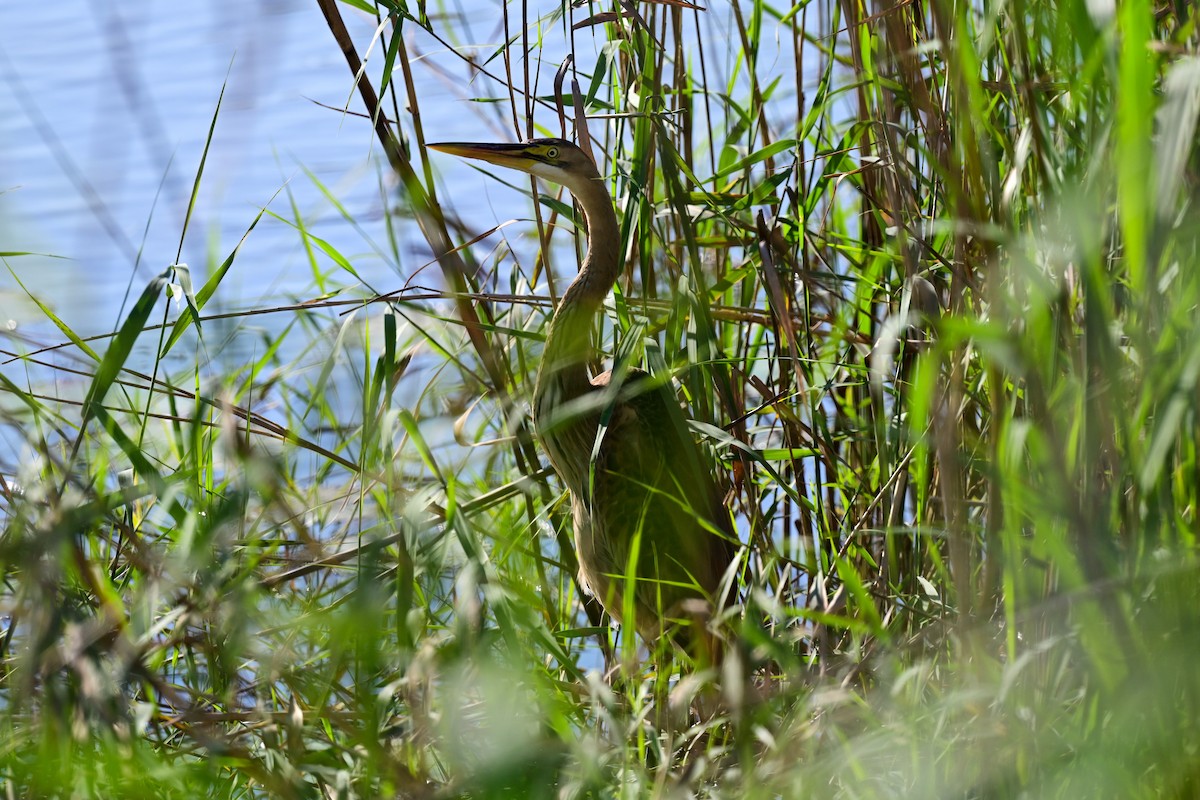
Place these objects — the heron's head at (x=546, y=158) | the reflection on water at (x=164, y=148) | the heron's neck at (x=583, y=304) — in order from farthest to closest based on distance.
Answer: the heron's head at (x=546, y=158) < the heron's neck at (x=583, y=304) < the reflection on water at (x=164, y=148)

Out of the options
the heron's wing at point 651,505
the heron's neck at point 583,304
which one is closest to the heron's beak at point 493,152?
the heron's neck at point 583,304

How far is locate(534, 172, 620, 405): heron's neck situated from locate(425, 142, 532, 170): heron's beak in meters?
0.13

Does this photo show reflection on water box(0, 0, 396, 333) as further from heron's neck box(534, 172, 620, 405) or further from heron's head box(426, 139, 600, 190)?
heron's neck box(534, 172, 620, 405)

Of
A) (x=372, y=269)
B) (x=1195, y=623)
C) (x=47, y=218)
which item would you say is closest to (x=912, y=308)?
(x=1195, y=623)

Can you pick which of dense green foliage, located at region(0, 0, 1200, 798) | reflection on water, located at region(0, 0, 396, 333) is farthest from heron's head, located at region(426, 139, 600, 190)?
reflection on water, located at region(0, 0, 396, 333)

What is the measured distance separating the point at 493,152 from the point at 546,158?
0.44 feet

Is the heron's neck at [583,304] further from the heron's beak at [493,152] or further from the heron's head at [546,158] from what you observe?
the heron's beak at [493,152]

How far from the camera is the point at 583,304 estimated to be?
2.33m

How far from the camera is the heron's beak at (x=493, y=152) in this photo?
2.48 metres

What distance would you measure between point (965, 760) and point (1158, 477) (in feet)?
1.27

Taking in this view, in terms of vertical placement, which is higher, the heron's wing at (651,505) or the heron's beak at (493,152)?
the heron's beak at (493,152)

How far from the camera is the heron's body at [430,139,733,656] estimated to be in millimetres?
2336

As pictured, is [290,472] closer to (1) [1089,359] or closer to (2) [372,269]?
(2) [372,269]

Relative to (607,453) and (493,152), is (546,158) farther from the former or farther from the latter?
(607,453)
